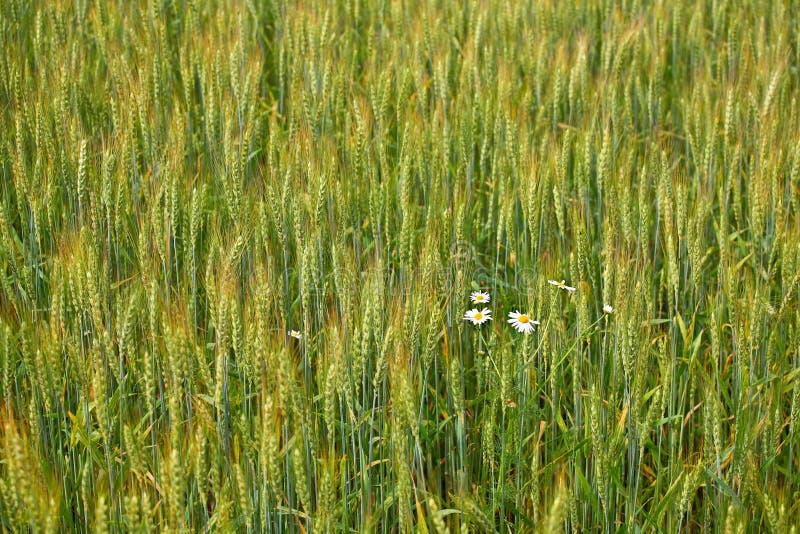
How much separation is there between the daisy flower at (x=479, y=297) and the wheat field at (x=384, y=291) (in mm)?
29

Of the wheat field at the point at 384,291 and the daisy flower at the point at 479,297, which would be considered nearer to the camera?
the wheat field at the point at 384,291

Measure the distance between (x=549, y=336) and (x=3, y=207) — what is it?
51.1 inches

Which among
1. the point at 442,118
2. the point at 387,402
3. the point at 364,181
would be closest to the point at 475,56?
the point at 442,118

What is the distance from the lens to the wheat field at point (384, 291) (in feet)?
5.51

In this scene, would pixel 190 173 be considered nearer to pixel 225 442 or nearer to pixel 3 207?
pixel 3 207

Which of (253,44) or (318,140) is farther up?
(253,44)

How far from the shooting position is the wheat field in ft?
5.51

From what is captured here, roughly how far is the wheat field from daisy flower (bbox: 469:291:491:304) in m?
0.03

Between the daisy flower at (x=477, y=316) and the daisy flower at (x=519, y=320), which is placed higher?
the daisy flower at (x=477, y=316)

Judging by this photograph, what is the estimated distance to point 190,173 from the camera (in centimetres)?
262

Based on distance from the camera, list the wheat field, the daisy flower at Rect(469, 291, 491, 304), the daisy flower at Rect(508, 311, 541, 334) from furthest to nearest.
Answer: the daisy flower at Rect(469, 291, 491, 304)
the daisy flower at Rect(508, 311, 541, 334)
the wheat field

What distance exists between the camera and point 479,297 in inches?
92.9

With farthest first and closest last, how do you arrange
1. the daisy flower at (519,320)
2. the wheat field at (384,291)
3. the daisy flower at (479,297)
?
1. the daisy flower at (479,297)
2. the daisy flower at (519,320)
3. the wheat field at (384,291)

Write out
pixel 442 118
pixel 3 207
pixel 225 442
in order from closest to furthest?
pixel 225 442 → pixel 3 207 → pixel 442 118
